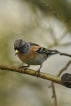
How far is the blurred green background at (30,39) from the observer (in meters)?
4.10

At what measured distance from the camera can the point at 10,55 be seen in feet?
15.2

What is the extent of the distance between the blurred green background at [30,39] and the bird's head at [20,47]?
83cm

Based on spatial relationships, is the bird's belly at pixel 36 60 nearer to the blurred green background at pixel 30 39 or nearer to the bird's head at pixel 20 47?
the bird's head at pixel 20 47

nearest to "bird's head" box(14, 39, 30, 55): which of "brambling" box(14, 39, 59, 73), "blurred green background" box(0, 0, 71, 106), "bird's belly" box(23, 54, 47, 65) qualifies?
"brambling" box(14, 39, 59, 73)

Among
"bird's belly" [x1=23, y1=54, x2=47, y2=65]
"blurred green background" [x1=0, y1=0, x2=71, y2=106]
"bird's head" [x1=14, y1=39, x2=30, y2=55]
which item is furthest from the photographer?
"blurred green background" [x1=0, y1=0, x2=71, y2=106]

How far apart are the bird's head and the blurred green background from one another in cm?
83

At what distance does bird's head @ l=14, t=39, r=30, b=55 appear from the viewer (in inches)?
111

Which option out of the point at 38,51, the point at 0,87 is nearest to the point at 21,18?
the point at 0,87

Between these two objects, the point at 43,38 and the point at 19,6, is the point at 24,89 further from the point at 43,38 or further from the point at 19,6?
the point at 19,6

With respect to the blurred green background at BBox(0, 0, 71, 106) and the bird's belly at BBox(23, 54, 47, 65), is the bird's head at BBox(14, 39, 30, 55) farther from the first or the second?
the blurred green background at BBox(0, 0, 71, 106)

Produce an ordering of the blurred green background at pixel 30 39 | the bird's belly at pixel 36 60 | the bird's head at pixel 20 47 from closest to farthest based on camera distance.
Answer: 1. the bird's head at pixel 20 47
2. the bird's belly at pixel 36 60
3. the blurred green background at pixel 30 39

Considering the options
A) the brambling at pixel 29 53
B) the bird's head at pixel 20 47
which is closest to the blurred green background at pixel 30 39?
the brambling at pixel 29 53

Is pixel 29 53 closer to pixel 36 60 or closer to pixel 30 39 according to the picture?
pixel 36 60

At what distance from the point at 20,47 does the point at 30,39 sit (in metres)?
2.29
